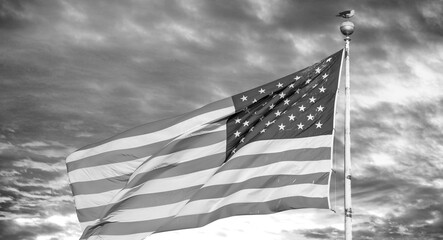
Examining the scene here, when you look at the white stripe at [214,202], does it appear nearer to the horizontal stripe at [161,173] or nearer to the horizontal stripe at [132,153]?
the horizontal stripe at [161,173]

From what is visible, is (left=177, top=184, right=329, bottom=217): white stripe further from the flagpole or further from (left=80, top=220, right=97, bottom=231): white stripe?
(left=80, top=220, right=97, bottom=231): white stripe

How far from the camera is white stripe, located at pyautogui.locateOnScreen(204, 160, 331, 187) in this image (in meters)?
17.2

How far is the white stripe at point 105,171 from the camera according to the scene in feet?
64.0

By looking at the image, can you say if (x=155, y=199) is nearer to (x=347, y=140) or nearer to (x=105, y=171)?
(x=105, y=171)

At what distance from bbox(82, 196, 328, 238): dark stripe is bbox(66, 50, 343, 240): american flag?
0.09 ft

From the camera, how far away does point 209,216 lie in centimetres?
1803

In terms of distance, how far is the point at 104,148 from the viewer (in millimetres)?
19891

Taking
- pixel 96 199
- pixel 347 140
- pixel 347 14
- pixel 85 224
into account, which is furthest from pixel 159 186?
pixel 347 14

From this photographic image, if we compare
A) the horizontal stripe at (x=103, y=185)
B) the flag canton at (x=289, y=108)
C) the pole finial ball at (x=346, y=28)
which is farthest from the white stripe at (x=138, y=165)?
the pole finial ball at (x=346, y=28)

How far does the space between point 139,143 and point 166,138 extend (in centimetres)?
91

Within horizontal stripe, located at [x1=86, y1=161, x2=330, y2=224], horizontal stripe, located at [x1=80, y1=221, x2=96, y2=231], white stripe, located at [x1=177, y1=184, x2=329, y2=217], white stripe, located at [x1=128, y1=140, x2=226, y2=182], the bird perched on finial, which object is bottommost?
horizontal stripe, located at [x1=80, y1=221, x2=96, y2=231]

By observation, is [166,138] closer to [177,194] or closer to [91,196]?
[177,194]

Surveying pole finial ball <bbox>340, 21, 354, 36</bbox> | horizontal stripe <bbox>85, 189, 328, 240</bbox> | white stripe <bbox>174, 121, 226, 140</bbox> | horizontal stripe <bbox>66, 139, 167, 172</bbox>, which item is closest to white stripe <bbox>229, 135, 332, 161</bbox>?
white stripe <bbox>174, 121, 226, 140</bbox>

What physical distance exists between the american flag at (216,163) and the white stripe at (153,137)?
0.10 ft
